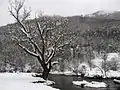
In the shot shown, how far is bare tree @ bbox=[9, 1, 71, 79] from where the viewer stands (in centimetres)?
2320

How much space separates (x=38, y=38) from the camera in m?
26.3

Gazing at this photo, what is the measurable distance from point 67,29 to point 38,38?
3932mm

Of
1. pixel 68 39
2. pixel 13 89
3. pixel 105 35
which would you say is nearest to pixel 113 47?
pixel 105 35

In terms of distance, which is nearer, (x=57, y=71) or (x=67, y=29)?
(x=67, y=29)

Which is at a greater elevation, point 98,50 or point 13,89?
point 98,50

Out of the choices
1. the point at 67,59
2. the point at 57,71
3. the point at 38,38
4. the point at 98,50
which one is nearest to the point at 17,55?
the point at 57,71

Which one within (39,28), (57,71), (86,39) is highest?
(86,39)

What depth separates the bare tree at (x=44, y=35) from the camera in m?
23.2

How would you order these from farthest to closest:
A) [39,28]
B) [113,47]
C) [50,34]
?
[113,47]
[50,34]
[39,28]

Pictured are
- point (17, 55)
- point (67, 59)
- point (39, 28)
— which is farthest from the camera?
point (67, 59)

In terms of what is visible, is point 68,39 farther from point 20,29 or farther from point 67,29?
point 20,29

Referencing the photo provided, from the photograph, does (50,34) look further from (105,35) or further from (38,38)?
(105,35)

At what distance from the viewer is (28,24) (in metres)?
23.9

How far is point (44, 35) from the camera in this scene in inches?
962
